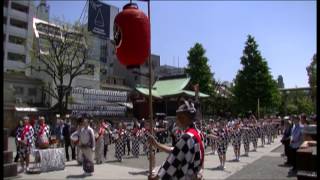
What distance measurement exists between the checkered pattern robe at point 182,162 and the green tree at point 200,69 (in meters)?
41.7

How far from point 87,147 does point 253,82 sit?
36357mm

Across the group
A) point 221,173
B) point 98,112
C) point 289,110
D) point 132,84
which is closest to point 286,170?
point 221,173

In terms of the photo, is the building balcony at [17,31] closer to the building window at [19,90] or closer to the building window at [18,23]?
the building window at [18,23]

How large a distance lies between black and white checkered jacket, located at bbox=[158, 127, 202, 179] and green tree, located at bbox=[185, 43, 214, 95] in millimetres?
41701

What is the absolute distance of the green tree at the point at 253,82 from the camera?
46531mm

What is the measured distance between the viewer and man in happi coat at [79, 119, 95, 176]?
42.1ft

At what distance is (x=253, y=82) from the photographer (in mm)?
46500

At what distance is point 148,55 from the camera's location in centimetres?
621

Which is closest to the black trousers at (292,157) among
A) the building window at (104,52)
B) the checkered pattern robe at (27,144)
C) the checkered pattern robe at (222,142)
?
the checkered pattern robe at (222,142)

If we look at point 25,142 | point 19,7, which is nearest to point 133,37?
point 25,142

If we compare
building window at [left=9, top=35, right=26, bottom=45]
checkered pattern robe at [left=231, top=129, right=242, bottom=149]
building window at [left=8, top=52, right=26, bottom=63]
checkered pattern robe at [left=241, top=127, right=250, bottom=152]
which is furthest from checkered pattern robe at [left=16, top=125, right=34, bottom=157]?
building window at [left=9, top=35, right=26, bottom=45]

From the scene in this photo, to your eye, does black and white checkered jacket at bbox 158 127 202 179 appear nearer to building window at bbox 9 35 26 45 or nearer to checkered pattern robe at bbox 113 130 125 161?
checkered pattern robe at bbox 113 130 125 161

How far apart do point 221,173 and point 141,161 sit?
181 inches

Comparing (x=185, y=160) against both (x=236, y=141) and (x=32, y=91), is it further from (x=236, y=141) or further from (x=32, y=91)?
(x=32, y=91)
